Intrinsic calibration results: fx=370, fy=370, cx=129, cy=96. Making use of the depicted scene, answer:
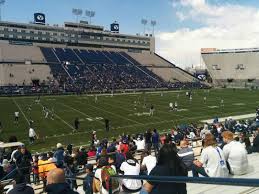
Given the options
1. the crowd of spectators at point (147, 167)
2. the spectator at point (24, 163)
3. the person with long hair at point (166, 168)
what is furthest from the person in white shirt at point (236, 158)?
the spectator at point (24, 163)

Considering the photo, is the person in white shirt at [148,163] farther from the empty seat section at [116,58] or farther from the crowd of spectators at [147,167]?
the empty seat section at [116,58]

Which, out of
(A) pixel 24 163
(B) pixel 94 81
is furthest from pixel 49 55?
(A) pixel 24 163

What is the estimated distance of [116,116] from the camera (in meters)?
40.1

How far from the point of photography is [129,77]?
Result: 91.6 meters

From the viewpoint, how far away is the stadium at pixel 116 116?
6.11 meters

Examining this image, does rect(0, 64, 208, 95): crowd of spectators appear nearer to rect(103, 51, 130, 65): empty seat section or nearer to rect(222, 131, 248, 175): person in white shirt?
rect(103, 51, 130, 65): empty seat section

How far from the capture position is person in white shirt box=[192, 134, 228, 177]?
7410mm

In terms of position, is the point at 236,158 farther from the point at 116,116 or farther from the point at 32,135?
the point at 116,116

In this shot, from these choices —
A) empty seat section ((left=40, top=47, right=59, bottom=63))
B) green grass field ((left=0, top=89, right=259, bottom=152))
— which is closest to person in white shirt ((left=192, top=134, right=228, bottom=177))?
green grass field ((left=0, top=89, right=259, bottom=152))

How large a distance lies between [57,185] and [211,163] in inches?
164

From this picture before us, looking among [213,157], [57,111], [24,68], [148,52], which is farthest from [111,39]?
[213,157]

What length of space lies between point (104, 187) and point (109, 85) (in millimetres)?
76262

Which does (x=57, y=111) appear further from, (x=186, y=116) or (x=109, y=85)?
(x=109, y=85)

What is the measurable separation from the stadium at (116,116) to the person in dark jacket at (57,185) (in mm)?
12
